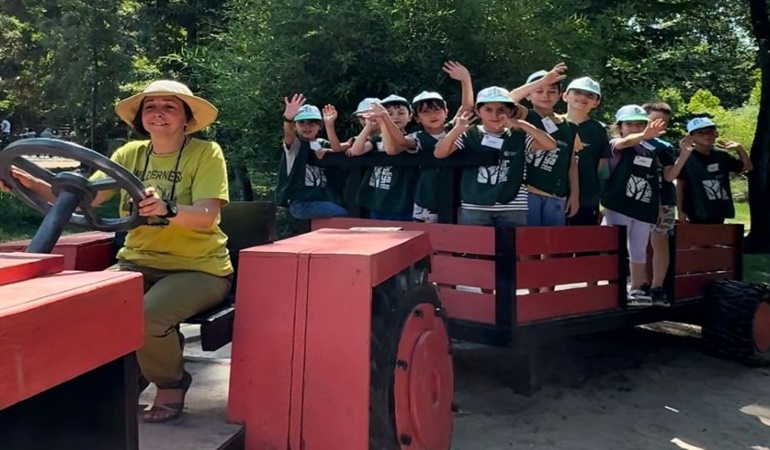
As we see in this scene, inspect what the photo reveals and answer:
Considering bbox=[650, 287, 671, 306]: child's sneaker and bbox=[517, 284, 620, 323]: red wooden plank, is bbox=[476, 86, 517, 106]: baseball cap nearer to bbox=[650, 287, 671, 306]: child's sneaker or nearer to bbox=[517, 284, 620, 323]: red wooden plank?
bbox=[517, 284, 620, 323]: red wooden plank

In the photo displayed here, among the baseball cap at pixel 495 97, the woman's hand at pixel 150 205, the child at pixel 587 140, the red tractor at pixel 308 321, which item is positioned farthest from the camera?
the child at pixel 587 140

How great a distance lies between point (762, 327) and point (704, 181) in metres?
1.11

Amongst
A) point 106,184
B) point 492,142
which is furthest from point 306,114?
point 106,184

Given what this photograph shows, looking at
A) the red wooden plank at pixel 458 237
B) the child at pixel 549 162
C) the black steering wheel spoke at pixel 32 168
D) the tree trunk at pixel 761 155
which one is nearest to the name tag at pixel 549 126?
the child at pixel 549 162

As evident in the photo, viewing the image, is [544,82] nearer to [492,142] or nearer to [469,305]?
[492,142]

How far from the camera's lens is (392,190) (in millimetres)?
5195

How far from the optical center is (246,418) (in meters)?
2.41

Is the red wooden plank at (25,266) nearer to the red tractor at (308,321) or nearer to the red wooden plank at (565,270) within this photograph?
the red tractor at (308,321)

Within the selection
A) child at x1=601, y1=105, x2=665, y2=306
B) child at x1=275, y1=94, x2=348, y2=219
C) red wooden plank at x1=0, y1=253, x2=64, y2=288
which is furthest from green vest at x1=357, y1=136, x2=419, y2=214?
red wooden plank at x1=0, y1=253, x2=64, y2=288

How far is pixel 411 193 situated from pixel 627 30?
6.55 meters

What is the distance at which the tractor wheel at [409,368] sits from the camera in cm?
249

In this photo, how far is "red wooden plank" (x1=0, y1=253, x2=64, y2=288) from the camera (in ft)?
5.50

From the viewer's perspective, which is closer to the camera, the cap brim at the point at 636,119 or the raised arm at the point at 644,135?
the raised arm at the point at 644,135

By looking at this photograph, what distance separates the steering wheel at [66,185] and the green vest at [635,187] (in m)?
3.58
